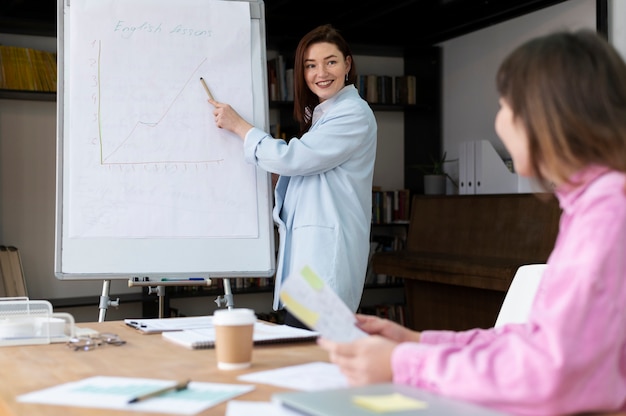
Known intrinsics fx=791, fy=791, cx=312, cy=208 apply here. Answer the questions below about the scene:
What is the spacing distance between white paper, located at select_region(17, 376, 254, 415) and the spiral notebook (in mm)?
300

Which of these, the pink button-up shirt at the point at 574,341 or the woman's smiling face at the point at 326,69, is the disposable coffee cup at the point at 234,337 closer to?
the pink button-up shirt at the point at 574,341

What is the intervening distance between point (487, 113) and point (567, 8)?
902 millimetres

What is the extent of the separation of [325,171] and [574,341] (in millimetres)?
1696

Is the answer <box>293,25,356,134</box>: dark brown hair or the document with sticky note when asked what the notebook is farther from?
<box>293,25,356,134</box>: dark brown hair

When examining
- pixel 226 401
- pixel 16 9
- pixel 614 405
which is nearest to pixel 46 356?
pixel 226 401

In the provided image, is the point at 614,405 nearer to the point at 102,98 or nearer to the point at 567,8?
the point at 102,98

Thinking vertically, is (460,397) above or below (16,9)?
below

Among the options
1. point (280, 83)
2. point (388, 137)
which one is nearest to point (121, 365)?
point (280, 83)

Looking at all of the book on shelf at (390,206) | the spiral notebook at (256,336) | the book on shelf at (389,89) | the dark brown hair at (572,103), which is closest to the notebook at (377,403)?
the dark brown hair at (572,103)

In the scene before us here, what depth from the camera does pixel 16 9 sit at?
4727 millimetres

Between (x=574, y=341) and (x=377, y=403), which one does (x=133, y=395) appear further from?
(x=574, y=341)

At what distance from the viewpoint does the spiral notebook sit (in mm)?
1521

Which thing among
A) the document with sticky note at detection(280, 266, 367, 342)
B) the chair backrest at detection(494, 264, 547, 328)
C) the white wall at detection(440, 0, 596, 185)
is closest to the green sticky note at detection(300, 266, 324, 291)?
the document with sticky note at detection(280, 266, 367, 342)

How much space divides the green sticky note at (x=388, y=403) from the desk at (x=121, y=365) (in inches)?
8.2
